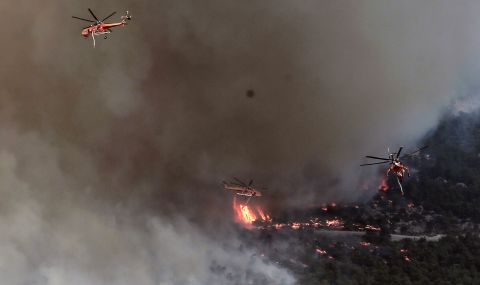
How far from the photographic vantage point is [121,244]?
5362 cm

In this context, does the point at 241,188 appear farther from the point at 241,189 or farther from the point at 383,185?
the point at 383,185

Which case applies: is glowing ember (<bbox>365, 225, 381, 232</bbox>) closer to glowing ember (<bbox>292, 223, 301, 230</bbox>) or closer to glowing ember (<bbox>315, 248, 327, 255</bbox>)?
glowing ember (<bbox>292, 223, 301, 230</bbox>)

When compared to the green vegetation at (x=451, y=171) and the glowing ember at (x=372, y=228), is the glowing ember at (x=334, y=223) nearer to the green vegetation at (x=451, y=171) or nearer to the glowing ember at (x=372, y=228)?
the glowing ember at (x=372, y=228)

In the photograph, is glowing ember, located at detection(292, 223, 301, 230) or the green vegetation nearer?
glowing ember, located at detection(292, 223, 301, 230)

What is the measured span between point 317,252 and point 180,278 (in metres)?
18.6

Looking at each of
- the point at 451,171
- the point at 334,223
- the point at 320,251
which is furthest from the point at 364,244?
the point at 451,171

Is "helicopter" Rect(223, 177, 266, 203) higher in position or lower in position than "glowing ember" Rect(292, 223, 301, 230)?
higher

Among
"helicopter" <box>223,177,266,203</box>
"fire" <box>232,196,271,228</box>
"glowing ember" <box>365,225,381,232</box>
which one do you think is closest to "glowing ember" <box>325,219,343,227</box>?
"glowing ember" <box>365,225,381,232</box>

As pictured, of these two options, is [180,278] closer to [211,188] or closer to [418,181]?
[211,188]

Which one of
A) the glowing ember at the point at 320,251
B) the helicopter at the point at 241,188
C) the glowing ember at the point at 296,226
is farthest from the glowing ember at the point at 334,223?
the helicopter at the point at 241,188

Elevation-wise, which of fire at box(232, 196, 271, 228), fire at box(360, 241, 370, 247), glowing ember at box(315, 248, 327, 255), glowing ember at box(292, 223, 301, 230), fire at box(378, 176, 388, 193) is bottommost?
glowing ember at box(315, 248, 327, 255)

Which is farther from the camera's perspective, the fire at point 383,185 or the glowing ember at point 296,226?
the fire at point 383,185

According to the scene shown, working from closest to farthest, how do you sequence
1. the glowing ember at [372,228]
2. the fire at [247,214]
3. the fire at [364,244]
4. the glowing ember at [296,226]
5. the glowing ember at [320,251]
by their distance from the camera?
the glowing ember at [320,251] < the fire at [364,244] < the glowing ember at [296,226] < the fire at [247,214] < the glowing ember at [372,228]

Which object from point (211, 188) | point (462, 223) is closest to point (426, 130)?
point (462, 223)
